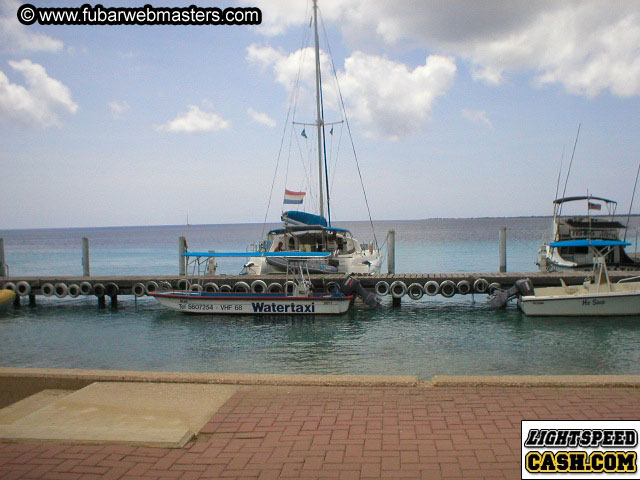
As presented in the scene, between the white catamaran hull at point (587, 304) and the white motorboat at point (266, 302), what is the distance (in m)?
6.69

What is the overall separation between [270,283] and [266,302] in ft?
8.35

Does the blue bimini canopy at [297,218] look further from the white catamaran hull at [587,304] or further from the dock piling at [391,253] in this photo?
the white catamaran hull at [587,304]

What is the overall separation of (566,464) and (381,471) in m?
1.52

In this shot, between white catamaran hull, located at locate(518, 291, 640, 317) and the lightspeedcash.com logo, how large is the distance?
13765 millimetres

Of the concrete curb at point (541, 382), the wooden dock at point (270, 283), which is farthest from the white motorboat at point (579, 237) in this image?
the concrete curb at point (541, 382)

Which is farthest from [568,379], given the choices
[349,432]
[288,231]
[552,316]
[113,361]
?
[288,231]

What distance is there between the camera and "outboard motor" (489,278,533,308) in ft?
63.6

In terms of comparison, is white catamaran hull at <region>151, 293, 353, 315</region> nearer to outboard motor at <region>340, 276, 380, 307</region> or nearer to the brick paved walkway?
outboard motor at <region>340, 276, 380, 307</region>

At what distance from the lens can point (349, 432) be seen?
17.1 feet

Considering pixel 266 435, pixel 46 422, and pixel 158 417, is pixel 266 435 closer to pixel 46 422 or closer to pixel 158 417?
Result: pixel 158 417

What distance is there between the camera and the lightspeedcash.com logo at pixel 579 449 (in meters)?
4.16

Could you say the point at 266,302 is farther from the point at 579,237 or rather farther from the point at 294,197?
the point at 579,237

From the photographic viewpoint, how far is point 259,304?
18.7 metres

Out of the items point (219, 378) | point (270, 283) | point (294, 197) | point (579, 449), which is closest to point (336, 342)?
point (270, 283)
